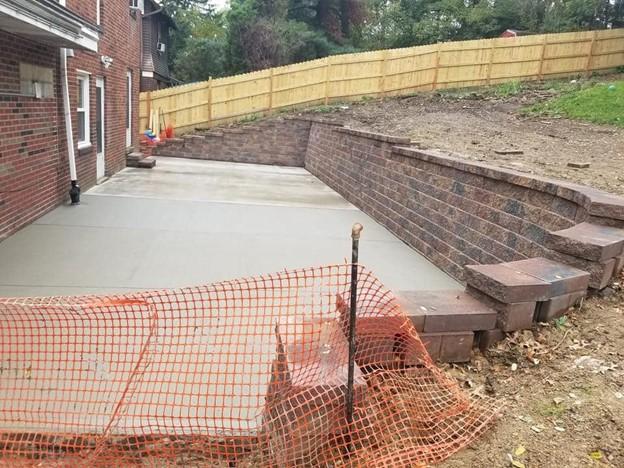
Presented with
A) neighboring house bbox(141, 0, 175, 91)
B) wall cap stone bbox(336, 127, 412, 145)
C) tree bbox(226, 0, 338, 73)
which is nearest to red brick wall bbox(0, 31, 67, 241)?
wall cap stone bbox(336, 127, 412, 145)

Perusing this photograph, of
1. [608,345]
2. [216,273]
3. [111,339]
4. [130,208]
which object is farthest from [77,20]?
[608,345]

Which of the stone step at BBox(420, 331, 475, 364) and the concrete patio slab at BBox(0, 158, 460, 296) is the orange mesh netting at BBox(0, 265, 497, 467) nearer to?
the stone step at BBox(420, 331, 475, 364)

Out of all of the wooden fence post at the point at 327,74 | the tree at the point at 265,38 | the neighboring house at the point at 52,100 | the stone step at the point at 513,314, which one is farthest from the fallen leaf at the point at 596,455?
the tree at the point at 265,38

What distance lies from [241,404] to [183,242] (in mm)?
3851

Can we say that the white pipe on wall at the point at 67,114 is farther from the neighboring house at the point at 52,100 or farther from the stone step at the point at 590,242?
the stone step at the point at 590,242

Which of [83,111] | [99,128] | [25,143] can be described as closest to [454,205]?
[25,143]

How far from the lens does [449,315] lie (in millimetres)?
3242

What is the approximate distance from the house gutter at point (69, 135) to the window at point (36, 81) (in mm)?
348

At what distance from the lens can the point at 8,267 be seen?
5102 mm

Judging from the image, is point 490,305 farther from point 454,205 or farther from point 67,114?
point 67,114

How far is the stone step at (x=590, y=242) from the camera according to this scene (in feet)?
11.2

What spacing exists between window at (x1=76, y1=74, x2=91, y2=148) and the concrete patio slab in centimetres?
100

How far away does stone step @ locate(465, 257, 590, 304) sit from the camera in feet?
10.6

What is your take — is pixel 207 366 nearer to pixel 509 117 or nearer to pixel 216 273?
pixel 216 273
